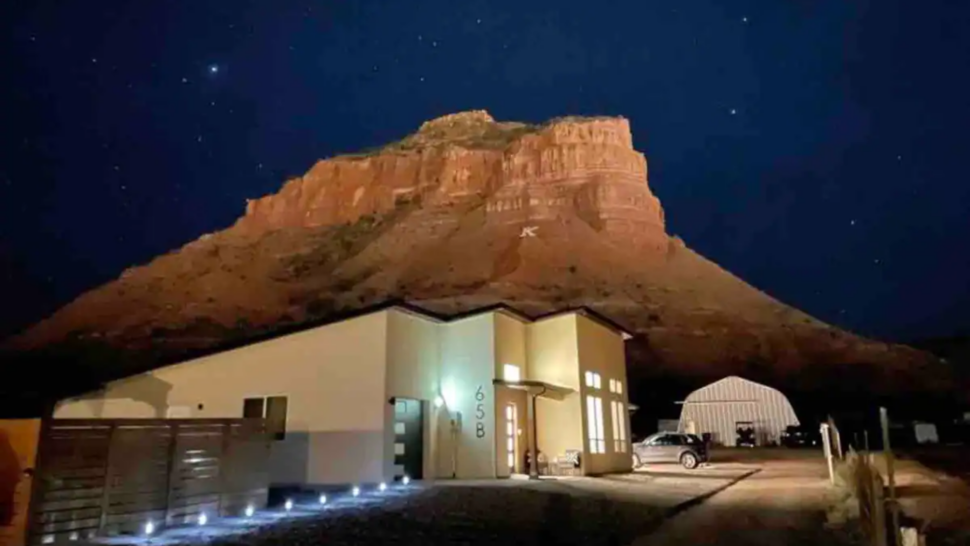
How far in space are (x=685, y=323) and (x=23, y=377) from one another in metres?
56.4

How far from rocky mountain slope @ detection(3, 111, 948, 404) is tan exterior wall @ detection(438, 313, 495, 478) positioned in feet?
130

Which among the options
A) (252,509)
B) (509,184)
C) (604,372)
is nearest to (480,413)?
(604,372)

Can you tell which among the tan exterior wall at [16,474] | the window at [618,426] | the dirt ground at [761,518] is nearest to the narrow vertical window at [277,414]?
the tan exterior wall at [16,474]

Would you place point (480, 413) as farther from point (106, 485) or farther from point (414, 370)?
point (106, 485)

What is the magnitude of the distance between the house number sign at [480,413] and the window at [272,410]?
5167 mm

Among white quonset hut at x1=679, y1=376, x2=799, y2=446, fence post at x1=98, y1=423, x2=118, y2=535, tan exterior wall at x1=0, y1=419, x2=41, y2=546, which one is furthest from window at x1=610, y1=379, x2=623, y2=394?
tan exterior wall at x1=0, y1=419, x2=41, y2=546

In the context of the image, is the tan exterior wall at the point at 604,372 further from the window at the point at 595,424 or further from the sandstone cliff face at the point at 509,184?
the sandstone cliff face at the point at 509,184

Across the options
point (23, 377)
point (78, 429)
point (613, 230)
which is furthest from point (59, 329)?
point (78, 429)

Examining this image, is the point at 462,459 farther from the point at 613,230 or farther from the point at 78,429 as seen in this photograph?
the point at 613,230

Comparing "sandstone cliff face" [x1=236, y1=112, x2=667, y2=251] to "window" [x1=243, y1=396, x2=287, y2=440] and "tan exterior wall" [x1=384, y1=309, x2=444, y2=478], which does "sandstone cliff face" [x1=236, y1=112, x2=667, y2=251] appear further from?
"window" [x1=243, y1=396, x2=287, y2=440]

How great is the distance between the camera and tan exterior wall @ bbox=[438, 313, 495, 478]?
1875 cm

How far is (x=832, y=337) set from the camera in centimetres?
6900

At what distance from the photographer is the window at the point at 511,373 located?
1997 cm

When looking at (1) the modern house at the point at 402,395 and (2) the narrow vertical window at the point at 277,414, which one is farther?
(2) the narrow vertical window at the point at 277,414
